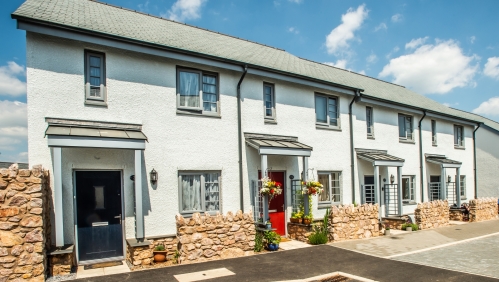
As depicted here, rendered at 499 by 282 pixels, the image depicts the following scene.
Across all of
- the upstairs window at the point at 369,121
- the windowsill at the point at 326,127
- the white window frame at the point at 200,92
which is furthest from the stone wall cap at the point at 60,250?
the upstairs window at the point at 369,121

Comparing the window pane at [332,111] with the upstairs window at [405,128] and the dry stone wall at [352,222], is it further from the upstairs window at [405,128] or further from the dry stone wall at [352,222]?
the upstairs window at [405,128]

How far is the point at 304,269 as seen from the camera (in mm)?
8953

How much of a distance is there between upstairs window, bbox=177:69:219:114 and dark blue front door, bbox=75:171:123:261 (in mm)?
2961

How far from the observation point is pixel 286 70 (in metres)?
13.1

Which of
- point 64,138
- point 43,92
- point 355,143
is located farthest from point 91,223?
point 355,143

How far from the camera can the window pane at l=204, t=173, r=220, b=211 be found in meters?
11.2

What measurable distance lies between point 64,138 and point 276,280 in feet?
19.1

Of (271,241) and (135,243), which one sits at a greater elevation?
(135,243)

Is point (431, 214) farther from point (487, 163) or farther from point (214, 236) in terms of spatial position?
point (487, 163)

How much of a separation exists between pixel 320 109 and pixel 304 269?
7.44 metres

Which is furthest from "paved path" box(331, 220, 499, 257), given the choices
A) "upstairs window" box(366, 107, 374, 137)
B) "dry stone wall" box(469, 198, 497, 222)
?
"upstairs window" box(366, 107, 374, 137)

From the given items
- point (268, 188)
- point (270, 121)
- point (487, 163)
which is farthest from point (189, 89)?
point (487, 163)

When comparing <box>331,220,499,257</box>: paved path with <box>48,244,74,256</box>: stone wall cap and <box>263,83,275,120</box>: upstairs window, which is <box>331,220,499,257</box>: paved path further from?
<box>48,244,74,256</box>: stone wall cap

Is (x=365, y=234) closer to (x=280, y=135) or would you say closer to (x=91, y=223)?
(x=280, y=135)
